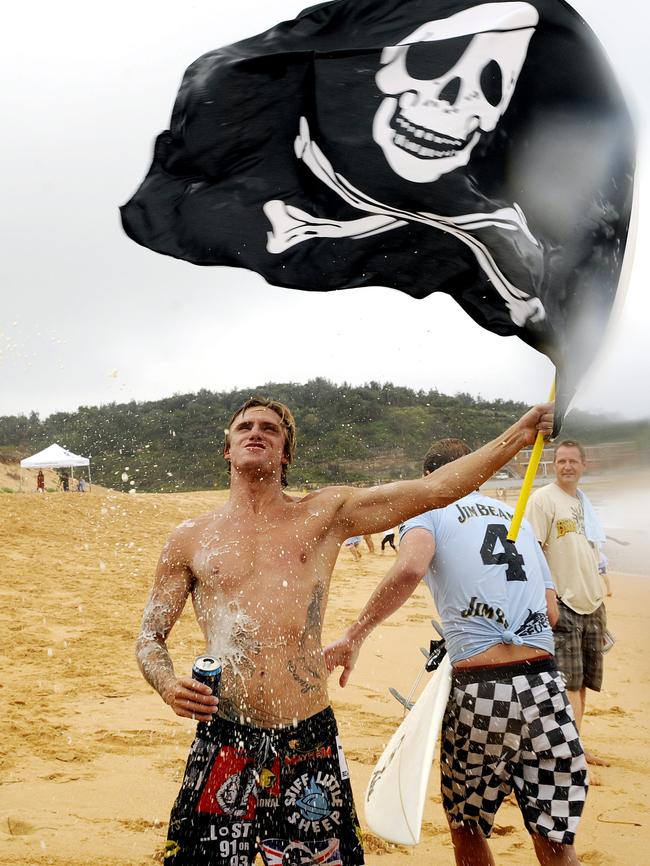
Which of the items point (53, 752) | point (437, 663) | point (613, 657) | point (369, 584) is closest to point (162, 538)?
point (369, 584)

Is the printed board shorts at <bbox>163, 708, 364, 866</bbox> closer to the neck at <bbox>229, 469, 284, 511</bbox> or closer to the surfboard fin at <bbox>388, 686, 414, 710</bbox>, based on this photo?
the neck at <bbox>229, 469, 284, 511</bbox>

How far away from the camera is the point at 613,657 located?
9.03 m

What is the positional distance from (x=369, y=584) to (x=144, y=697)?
8.06 m

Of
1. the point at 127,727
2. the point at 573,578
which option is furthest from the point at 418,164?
the point at 127,727

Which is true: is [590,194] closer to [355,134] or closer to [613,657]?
[355,134]

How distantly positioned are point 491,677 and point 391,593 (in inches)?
20.2

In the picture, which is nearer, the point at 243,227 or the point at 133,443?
the point at 243,227

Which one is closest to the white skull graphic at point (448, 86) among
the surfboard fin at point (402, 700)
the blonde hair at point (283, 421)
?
the blonde hair at point (283, 421)

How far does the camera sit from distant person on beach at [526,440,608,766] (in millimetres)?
4578

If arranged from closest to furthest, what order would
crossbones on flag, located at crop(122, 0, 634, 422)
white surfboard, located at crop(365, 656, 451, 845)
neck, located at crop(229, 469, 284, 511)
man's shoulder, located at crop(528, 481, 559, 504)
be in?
crossbones on flag, located at crop(122, 0, 634, 422) → neck, located at crop(229, 469, 284, 511) → white surfboard, located at crop(365, 656, 451, 845) → man's shoulder, located at crop(528, 481, 559, 504)

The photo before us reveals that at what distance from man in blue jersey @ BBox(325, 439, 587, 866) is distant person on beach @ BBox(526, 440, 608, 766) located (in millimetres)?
1447

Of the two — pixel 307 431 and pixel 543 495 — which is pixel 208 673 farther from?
pixel 307 431

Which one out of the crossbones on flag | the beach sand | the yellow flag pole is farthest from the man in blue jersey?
the beach sand

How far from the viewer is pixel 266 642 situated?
2.58m
